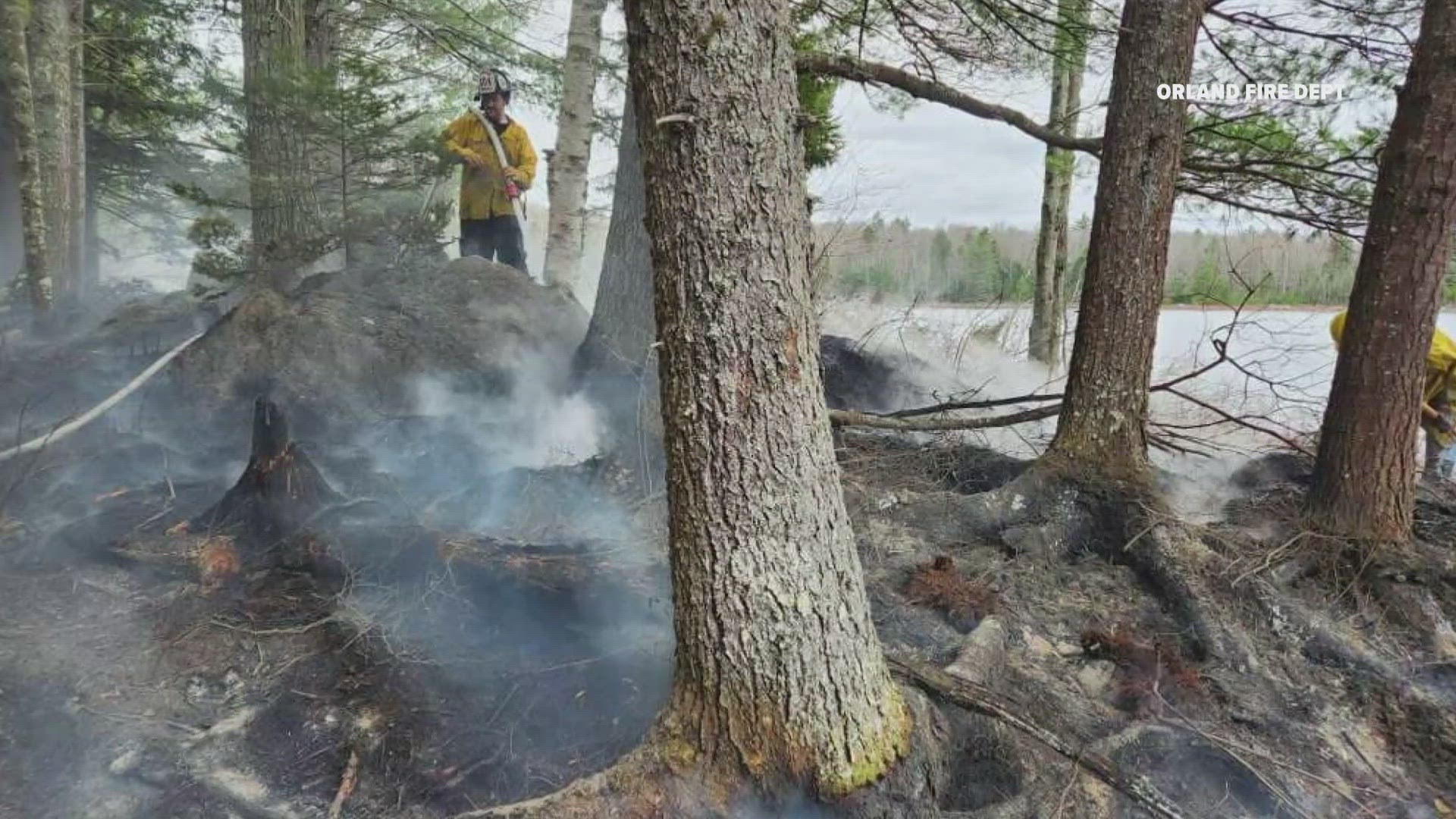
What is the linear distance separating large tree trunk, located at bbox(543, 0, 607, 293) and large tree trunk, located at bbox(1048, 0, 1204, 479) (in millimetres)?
5361

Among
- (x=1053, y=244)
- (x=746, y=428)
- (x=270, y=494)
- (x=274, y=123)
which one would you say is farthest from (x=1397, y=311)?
(x=274, y=123)

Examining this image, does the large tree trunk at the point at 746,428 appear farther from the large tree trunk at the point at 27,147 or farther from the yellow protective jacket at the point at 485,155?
the large tree trunk at the point at 27,147

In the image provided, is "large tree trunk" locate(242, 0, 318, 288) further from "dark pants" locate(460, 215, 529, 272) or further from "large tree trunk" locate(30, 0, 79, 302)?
"large tree trunk" locate(30, 0, 79, 302)

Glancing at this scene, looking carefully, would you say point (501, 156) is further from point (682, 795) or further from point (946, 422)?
point (682, 795)

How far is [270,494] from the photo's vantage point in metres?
3.92

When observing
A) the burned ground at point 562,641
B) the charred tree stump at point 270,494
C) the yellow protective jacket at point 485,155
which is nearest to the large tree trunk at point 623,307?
the burned ground at point 562,641

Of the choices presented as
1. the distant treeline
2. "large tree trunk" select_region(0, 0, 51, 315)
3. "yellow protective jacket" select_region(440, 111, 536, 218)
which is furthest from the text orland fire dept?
"large tree trunk" select_region(0, 0, 51, 315)

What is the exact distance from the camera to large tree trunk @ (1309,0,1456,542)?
3.65 meters

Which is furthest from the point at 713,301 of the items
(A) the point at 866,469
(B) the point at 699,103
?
(A) the point at 866,469

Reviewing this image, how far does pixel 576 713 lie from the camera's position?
288 cm

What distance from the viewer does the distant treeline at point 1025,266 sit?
202 inches

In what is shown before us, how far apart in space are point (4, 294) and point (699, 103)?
956 cm

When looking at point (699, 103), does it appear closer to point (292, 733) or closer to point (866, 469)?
point (292, 733)

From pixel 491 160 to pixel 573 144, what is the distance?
112cm
